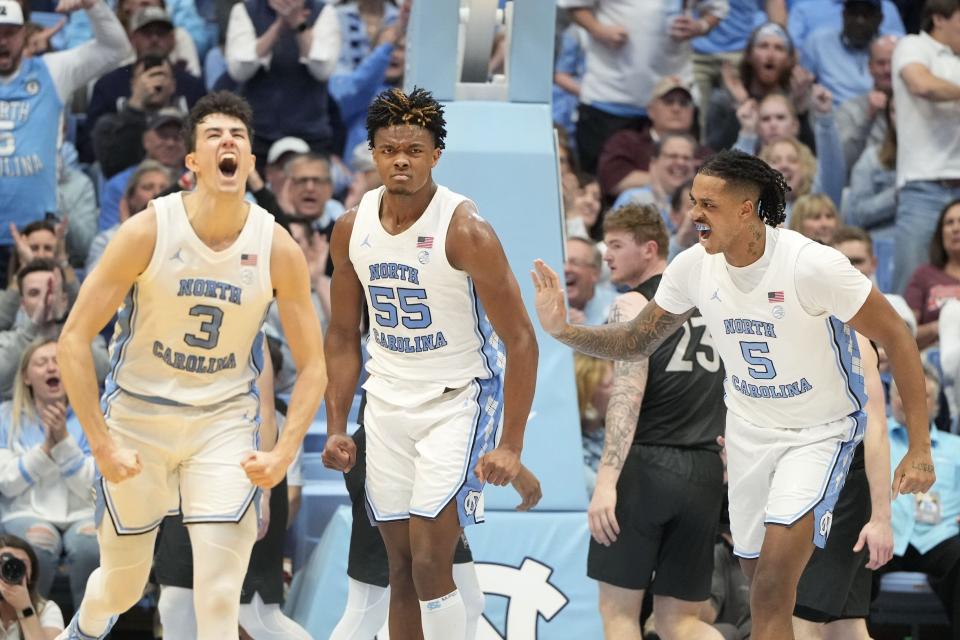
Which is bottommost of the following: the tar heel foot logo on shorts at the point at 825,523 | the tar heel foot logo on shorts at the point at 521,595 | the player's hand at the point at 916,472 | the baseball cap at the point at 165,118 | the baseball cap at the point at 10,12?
the tar heel foot logo on shorts at the point at 521,595

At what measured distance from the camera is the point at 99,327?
514cm

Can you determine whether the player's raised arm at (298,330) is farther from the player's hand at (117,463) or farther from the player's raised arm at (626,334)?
the player's raised arm at (626,334)

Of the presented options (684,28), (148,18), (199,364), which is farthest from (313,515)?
(684,28)

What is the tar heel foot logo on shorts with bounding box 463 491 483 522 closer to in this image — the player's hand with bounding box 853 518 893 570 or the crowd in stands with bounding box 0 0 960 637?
the player's hand with bounding box 853 518 893 570

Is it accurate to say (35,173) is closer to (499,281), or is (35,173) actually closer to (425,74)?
(425,74)

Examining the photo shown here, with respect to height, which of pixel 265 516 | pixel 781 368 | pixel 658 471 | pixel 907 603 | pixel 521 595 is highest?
pixel 781 368

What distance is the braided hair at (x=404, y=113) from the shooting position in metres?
5.22

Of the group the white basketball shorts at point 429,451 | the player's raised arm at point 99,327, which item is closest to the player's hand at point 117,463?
the player's raised arm at point 99,327

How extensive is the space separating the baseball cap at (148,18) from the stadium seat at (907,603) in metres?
5.93

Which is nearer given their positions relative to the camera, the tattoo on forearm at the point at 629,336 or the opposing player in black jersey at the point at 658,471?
the tattoo on forearm at the point at 629,336

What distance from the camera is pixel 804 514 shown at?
504 cm

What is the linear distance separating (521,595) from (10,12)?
16.0 ft

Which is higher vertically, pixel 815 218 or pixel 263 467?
pixel 815 218

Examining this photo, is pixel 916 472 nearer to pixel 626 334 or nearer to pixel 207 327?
pixel 626 334
